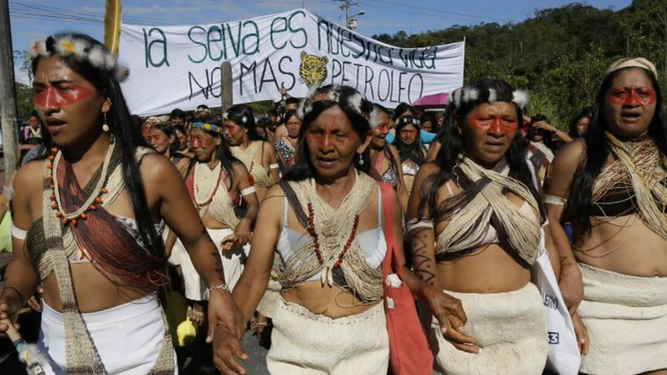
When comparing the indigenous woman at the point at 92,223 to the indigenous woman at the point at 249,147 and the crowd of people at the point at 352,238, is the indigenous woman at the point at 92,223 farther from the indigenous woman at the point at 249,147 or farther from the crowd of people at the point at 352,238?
the indigenous woman at the point at 249,147

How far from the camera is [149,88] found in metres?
8.12

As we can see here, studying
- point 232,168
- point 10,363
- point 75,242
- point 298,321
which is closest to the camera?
point 75,242

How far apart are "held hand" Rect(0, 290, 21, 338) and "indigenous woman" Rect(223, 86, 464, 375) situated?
837 millimetres

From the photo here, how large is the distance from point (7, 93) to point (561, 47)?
63591 millimetres

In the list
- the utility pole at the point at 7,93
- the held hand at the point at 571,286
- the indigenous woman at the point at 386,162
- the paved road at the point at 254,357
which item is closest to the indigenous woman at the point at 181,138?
the utility pole at the point at 7,93

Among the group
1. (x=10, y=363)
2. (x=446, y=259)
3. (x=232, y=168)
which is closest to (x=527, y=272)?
(x=446, y=259)

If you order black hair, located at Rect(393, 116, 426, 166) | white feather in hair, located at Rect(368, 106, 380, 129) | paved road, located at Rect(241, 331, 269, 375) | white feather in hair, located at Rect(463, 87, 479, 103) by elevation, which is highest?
white feather in hair, located at Rect(463, 87, 479, 103)

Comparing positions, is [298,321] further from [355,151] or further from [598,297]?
[598,297]

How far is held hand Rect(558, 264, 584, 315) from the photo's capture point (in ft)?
9.96

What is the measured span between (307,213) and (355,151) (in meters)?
0.39

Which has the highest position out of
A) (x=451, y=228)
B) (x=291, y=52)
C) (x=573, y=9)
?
(x=573, y=9)

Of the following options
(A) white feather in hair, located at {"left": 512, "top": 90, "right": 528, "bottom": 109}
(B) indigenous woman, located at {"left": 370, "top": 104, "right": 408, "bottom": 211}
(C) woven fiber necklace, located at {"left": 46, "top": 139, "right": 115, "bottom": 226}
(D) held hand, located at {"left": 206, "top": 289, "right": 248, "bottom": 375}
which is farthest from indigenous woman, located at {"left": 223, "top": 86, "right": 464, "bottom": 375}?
(B) indigenous woman, located at {"left": 370, "top": 104, "right": 408, "bottom": 211}

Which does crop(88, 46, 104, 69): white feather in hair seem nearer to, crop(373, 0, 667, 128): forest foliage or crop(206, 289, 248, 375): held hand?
crop(206, 289, 248, 375): held hand

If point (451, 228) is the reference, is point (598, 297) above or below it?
below
